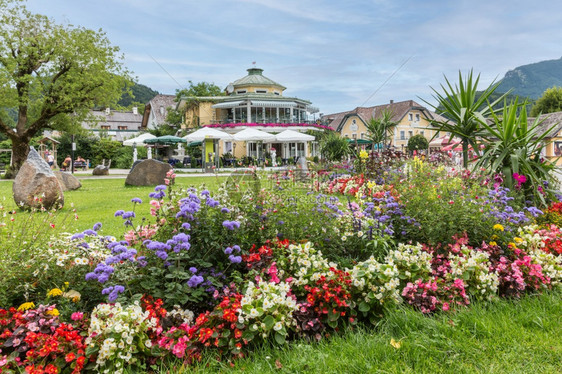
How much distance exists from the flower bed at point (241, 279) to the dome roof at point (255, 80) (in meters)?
42.2

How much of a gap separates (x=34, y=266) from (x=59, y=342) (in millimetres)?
923

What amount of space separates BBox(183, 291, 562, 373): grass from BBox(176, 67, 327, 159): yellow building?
35454 millimetres

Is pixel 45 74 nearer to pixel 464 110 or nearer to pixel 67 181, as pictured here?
pixel 67 181

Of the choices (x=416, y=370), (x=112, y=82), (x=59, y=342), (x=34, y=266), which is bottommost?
(x=416, y=370)

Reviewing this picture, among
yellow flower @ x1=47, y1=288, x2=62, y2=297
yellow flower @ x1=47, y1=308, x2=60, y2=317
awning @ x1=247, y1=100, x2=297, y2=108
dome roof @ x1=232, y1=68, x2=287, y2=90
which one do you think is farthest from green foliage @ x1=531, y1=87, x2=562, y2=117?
yellow flower @ x1=47, y1=308, x2=60, y2=317

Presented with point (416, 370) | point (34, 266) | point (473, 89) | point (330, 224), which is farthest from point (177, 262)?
point (473, 89)

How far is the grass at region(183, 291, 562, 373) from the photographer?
2375 millimetres

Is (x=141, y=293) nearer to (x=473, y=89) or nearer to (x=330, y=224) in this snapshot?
(x=330, y=224)

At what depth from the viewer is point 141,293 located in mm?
2902

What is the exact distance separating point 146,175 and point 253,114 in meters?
27.8

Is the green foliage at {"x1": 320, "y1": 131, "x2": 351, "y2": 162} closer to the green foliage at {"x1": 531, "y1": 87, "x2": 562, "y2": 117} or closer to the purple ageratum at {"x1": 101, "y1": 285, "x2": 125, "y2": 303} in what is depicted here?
the purple ageratum at {"x1": 101, "y1": 285, "x2": 125, "y2": 303}

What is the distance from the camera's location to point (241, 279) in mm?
2979

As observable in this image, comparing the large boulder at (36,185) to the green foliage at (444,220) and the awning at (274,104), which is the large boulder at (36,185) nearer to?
the green foliage at (444,220)

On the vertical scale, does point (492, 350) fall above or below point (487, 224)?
below
